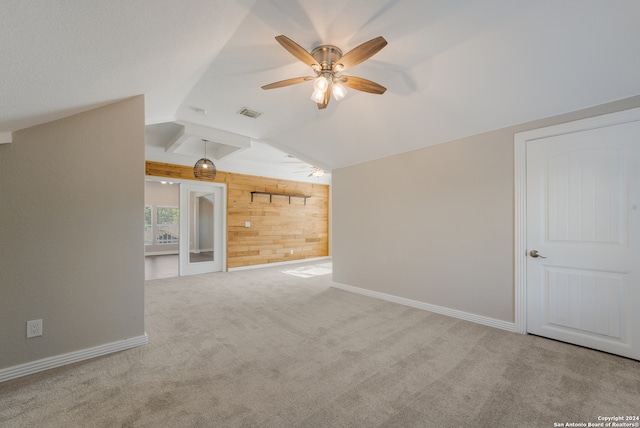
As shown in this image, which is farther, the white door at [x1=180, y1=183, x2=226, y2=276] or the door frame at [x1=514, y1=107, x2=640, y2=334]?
the white door at [x1=180, y1=183, x2=226, y2=276]

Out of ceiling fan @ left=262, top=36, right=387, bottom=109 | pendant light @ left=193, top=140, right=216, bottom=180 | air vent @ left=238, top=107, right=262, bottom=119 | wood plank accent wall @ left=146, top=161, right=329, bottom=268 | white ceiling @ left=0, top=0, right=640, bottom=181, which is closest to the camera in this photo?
white ceiling @ left=0, top=0, right=640, bottom=181

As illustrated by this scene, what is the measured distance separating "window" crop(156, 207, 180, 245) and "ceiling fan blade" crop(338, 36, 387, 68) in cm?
960

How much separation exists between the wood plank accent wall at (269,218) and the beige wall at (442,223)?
9.58 ft

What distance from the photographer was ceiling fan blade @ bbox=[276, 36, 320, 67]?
1.81 metres

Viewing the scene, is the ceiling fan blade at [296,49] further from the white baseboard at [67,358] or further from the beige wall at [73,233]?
the white baseboard at [67,358]

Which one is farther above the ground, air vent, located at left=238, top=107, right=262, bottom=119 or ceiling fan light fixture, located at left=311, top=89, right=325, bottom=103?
air vent, located at left=238, top=107, right=262, bottom=119

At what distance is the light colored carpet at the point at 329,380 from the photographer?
1.68 meters

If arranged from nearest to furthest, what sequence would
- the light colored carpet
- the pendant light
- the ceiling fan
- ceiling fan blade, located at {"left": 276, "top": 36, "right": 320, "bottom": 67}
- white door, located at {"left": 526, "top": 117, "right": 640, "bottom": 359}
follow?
the light colored carpet
ceiling fan blade, located at {"left": 276, "top": 36, "right": 320, "bottom": 67}
the ceiling fan
white door, located at {"left": 526, "top": 117, "right": 640, "bottom": 359}
the pendant light

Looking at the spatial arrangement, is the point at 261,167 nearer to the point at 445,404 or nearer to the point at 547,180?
the point at 547,180

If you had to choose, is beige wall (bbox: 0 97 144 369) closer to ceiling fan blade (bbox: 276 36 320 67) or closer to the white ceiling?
the white ceiling

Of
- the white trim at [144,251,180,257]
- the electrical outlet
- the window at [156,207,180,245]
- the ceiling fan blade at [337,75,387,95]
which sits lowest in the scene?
the white trim at [144,251,180,257]

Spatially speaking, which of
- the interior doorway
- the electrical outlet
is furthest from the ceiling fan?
the interior doorway

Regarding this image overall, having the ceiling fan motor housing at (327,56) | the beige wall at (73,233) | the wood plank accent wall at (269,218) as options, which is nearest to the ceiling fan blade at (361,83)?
the ceiling fan motor housing at (327,56)

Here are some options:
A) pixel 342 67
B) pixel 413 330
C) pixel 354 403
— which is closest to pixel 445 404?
pixel 354 403
